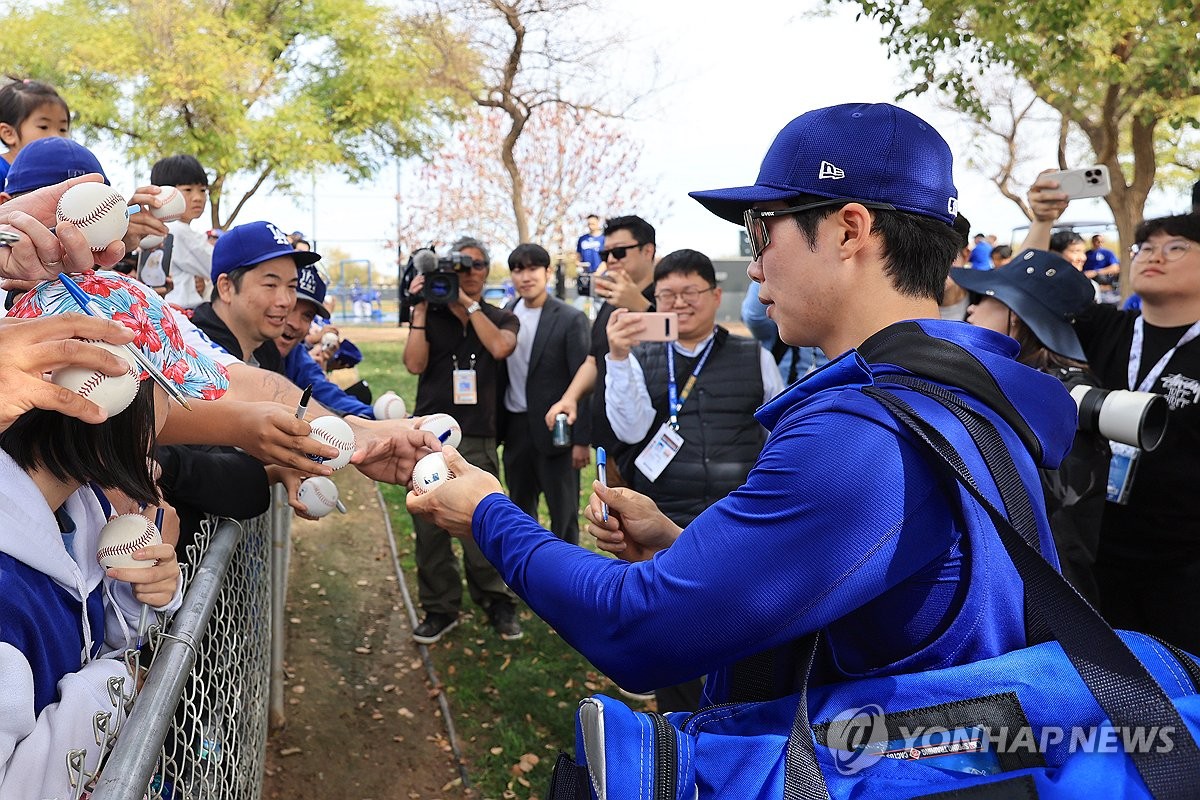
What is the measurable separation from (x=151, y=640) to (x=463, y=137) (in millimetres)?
27073

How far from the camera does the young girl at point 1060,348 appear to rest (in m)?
3.25

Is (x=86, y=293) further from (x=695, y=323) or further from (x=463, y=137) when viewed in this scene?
(x=463, y=137)

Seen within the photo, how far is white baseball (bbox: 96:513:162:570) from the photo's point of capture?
167 cm

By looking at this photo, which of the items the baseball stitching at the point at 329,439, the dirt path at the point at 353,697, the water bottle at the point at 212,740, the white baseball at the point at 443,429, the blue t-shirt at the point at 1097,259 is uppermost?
the blue t-shirt at the point at 1097,259

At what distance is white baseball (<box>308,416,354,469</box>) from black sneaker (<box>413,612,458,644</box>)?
3.12 meters

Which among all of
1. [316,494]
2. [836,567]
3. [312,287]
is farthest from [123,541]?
[312,287]

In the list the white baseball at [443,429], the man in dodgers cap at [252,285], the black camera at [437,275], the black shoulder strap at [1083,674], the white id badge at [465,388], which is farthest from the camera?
the white id badge at [465,388]

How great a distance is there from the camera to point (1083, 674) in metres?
1.29

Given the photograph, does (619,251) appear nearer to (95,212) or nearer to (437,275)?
(437,275)

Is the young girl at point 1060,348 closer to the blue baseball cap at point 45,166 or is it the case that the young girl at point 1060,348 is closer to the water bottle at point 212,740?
the water bottle at point 212,740

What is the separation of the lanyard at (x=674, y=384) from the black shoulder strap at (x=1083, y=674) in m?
2.67

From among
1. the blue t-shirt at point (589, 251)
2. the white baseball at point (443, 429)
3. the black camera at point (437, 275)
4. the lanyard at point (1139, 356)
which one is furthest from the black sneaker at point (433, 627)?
the blue t-shirt at point (589, 251)

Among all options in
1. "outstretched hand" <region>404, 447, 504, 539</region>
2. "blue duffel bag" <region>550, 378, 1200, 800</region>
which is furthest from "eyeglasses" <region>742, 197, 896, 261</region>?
"outstretched hand" <region>404, 447, 504, 539</region>

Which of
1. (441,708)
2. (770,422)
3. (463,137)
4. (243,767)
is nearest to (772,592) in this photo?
(770,422)
